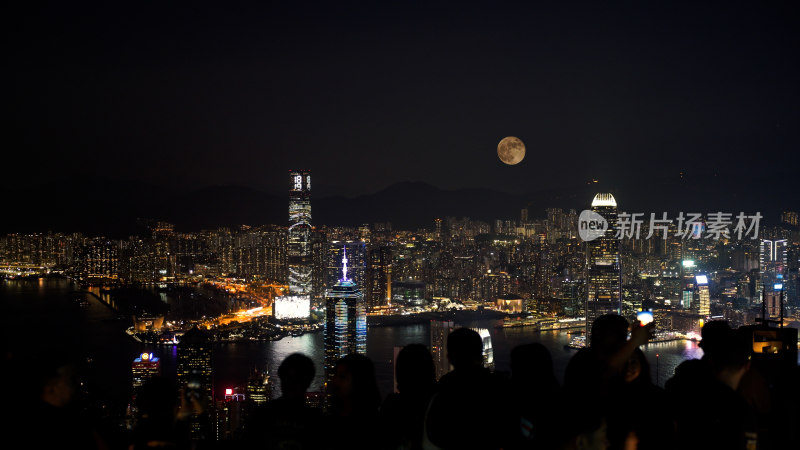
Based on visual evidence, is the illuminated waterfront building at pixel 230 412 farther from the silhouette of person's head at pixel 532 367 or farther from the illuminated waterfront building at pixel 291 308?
the illuminated waterfront building at pixel 291 308

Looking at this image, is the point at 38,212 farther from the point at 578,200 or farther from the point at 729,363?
the point at 729,363

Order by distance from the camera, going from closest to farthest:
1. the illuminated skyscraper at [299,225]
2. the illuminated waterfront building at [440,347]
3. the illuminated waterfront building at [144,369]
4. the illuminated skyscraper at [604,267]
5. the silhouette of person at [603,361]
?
the silhouette of person at [603,361] → the illuminated waterfront building at [144,369] → the illuminated waterfront building at [440,347] → the illuminated skyscraper at [604,267] → the illuminated skyscraper at [299,225]

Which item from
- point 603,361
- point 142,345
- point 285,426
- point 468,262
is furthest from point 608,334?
point 468,262

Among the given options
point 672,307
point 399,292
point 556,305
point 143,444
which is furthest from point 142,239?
point 143,444

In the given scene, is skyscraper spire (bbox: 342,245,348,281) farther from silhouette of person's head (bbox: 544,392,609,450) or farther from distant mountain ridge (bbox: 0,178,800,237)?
silhouette of person's head (bbox: 544,392,609,450)

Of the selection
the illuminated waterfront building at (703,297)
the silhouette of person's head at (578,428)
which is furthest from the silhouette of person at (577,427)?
the illuminated waterfront building at (703,297)

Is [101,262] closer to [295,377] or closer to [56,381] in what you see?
[56,381]
